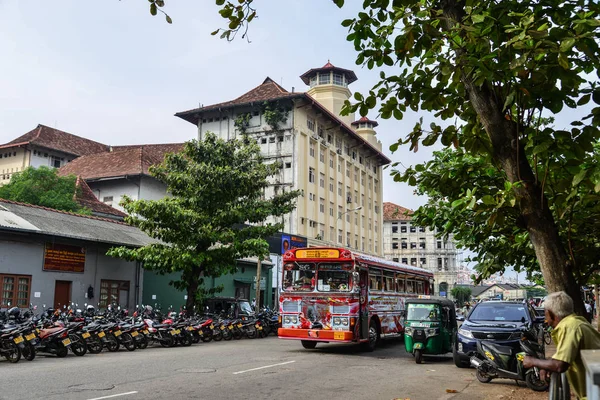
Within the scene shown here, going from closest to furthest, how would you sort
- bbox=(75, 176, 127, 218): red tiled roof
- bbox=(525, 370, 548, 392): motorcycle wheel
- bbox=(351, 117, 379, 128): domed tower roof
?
bbox=(525, 370, 548, 392): motorcycle wheel, bbox=(75, 176, 127, 218): red tiled roof, bbox=(351, 117, 379, 128): domed tower roof

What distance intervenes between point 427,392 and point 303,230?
41.6 meters

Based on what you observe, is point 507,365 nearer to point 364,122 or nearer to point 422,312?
point 422,312

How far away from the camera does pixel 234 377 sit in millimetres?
11922

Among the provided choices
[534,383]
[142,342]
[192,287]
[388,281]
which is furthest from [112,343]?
[534,383]

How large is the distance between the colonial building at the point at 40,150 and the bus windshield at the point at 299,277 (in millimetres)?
45806

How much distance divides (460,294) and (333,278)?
9921 centimetres

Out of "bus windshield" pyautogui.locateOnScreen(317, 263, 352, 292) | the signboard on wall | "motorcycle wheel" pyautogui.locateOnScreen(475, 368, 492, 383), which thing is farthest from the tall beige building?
"motorcycle wheel" pyautogui.locateOnScreen(475, 368, 492, 383)

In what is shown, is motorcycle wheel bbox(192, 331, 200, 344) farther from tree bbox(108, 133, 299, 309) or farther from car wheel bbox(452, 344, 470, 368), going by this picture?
car wheel bbox(452, 344, 470, 368)

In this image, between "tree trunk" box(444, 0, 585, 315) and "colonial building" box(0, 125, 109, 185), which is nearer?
"tree trunk" box(444, 0, 585, 315)

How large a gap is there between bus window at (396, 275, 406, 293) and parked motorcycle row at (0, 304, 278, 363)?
6.78m

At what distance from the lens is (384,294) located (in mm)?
20312

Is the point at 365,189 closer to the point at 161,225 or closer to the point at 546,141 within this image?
the point at 161,225

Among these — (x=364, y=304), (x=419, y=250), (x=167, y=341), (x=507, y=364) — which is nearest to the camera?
(x=507, y=364)

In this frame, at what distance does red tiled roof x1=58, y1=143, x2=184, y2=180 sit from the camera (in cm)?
5181
